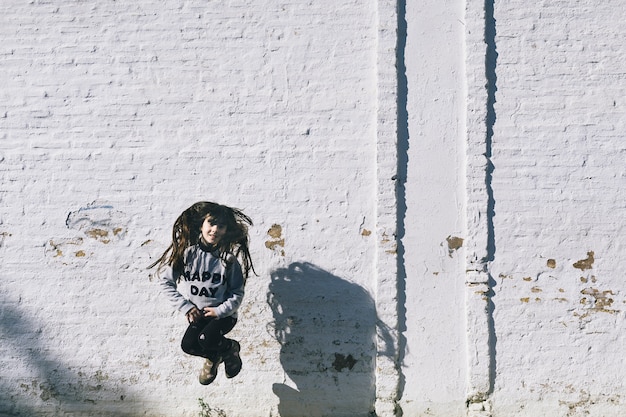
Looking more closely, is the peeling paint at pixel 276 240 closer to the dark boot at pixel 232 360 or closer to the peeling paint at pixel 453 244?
the dark boot at pixel 232 360

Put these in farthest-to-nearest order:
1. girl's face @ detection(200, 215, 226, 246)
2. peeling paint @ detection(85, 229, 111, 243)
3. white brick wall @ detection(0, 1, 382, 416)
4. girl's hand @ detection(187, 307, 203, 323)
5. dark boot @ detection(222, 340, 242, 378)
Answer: peeling paint @ detection(85, 229, 111, 243) < white brick wall @ detection(0, 1, 382, 416) < dark boot @ detection(222, 340, 242, 378) < girl's face @ detection(200, 215, 226, 246) < girl's hand @ detection(187, 307, 203, 323)

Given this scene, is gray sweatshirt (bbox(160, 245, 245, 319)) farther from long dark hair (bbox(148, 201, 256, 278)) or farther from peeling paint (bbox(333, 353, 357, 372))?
peeling paint (bbox(333, 353, 357, 372))

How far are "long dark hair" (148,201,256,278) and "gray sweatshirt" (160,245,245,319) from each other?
69 mm

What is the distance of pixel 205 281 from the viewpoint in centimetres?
526

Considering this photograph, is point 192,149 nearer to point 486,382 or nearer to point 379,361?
point 379,361

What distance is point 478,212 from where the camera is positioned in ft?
18.3

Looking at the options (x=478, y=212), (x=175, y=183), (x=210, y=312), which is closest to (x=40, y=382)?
(x=210, y=312)

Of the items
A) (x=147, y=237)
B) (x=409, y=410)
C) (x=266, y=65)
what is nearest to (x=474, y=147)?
(x=266, y=65)

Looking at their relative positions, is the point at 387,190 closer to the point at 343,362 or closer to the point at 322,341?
the point at 322,341

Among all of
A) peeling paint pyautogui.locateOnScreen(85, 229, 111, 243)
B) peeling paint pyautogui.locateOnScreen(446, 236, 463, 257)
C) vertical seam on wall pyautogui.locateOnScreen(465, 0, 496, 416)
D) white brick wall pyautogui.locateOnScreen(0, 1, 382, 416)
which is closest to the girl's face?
white brick wall pyautogui.locateOnScreen(0, 1, 382, 416)

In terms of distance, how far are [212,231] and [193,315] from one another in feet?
2.08

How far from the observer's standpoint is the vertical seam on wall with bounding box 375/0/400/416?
559 cm

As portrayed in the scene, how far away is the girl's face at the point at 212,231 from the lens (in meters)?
5.29

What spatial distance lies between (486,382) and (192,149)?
118 inches
